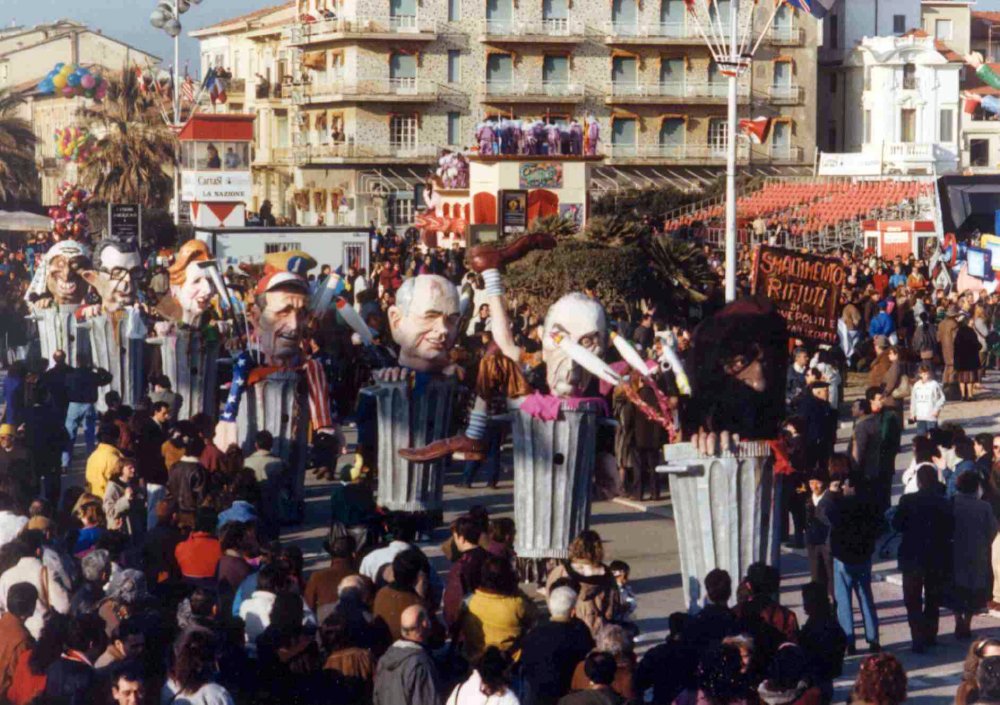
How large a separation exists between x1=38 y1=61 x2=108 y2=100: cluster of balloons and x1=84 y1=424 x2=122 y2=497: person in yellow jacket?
30212 millimetres

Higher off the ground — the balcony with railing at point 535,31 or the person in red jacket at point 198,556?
the balcony with railing at point 535,31

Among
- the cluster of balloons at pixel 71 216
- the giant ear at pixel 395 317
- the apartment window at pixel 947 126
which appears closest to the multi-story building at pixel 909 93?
the apartment window at pixel 947 126

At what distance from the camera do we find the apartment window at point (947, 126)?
219ft

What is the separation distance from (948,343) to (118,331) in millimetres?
10504

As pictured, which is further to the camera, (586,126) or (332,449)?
(586,126)

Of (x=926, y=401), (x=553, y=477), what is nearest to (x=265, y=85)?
(x=926, y=401)

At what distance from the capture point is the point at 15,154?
51312 millimetres

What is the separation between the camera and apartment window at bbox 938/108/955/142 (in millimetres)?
66812

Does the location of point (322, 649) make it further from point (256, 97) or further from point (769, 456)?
point (256, 97)

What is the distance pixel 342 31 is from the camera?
203ft

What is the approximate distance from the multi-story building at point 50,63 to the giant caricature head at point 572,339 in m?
39.4

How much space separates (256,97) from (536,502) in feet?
188

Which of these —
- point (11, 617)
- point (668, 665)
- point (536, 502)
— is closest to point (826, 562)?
point (536, 502)

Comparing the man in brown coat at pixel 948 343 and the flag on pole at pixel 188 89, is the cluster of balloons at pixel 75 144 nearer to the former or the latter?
the flag on pole at pixel 188 89
